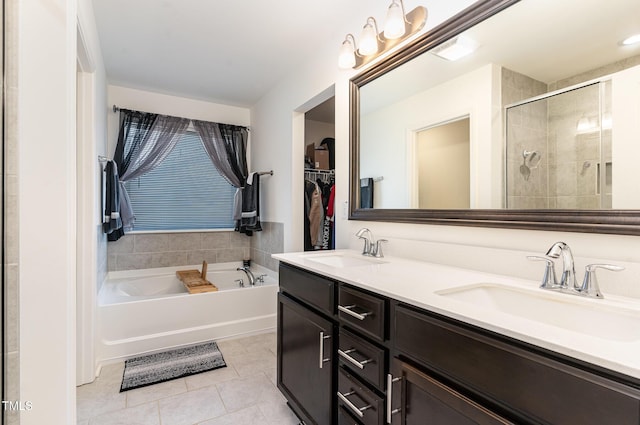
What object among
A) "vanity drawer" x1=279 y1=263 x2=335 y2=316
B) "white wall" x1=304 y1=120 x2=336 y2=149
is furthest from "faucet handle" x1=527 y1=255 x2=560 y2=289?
"white wall" x1=304 y1=120 x2=336 y2=149

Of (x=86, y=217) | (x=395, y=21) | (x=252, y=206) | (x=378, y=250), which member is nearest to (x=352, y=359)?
(x=378, y=250)

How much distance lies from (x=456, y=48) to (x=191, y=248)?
3.43 metres

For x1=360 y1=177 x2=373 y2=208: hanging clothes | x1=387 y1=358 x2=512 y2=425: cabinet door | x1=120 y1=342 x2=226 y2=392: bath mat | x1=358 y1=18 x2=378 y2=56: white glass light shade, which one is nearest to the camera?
x1=387 y1=358 x2=512 y2=425: cabinet door

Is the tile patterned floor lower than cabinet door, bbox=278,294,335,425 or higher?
lower

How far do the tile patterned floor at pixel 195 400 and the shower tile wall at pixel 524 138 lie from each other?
65.5 inches

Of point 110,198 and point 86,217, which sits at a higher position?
point 110,198

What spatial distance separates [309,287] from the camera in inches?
59.5

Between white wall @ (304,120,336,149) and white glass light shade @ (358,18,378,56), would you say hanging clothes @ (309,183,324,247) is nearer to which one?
white wall @ (304,120,336,149)

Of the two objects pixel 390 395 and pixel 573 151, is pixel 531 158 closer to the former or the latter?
pixel 573 151

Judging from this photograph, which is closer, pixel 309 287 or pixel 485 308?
pixel 485 308

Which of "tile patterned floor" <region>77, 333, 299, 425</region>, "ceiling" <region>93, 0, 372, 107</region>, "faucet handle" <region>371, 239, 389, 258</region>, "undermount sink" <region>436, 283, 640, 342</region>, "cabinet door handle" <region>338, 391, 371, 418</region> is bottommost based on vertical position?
"tile patterned floor" <region>77, 333, 299, 425</region>

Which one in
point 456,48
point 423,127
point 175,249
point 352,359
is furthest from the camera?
point 175,249

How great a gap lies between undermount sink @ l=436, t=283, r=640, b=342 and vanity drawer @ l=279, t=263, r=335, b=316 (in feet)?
1.64

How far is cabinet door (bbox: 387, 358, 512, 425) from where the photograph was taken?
78cm
